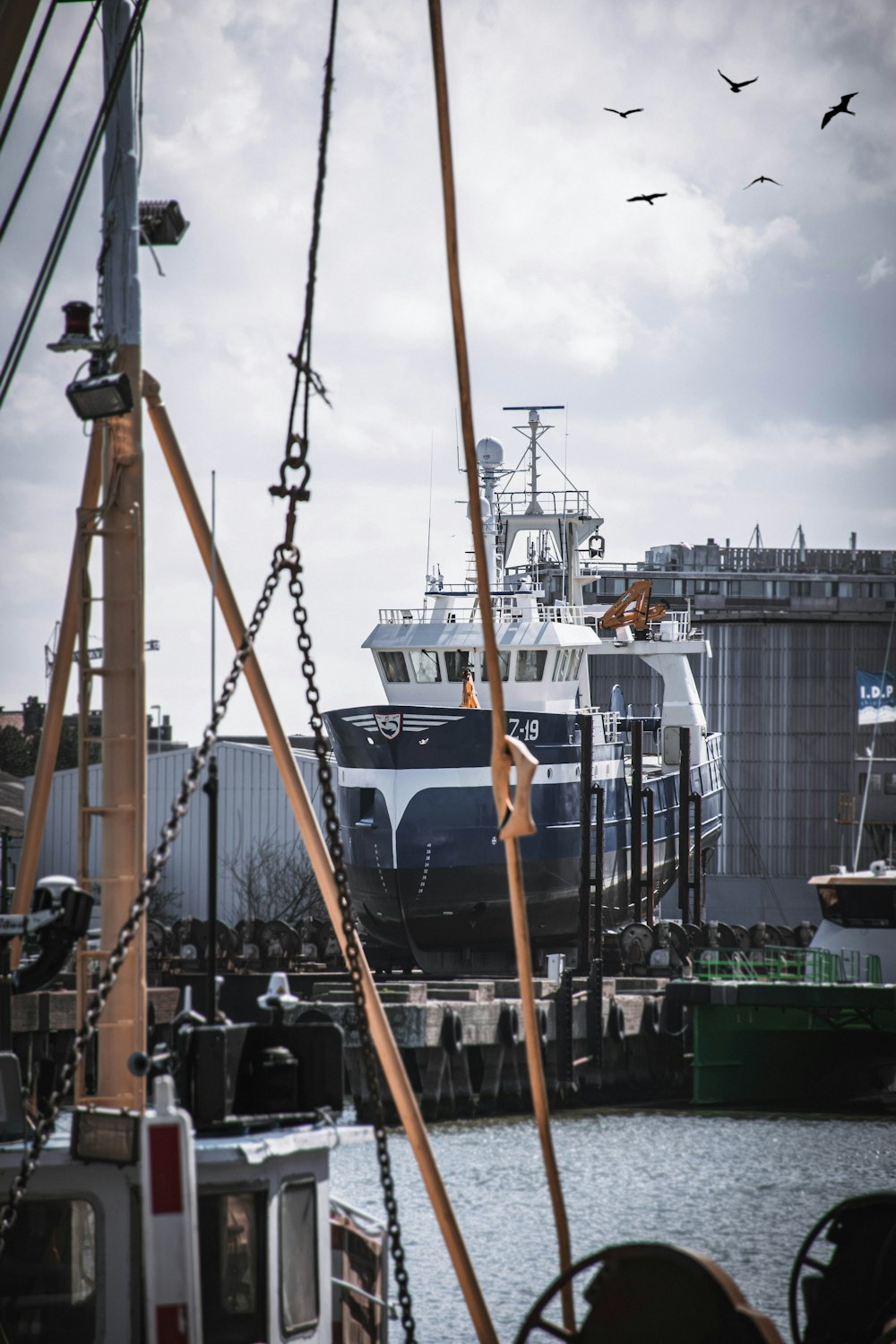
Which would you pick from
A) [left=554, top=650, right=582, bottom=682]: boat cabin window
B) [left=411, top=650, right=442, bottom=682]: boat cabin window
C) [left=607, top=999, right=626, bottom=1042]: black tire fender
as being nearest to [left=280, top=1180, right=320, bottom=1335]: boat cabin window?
[left=607, top=999, right=626, bottom=1042]: black tire fender

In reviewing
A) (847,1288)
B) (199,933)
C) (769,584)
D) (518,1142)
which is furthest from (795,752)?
(847,1288)

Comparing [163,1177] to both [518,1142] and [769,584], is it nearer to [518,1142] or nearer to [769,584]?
[518,1142]

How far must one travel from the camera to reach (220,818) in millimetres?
52969

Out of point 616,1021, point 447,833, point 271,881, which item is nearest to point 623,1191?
point 616,1021

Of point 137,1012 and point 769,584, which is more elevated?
point 769,584

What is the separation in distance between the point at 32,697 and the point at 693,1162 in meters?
47.0

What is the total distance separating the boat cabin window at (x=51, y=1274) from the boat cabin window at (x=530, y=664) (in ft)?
115

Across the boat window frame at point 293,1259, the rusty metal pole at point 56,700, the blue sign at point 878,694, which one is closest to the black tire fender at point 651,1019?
the blue sign at point 878,694

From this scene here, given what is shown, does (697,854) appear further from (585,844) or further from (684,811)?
(585,844)

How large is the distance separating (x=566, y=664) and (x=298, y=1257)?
35.9m

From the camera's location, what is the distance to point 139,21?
33.4ft

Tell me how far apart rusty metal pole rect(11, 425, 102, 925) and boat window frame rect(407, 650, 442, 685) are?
3162 centimetres

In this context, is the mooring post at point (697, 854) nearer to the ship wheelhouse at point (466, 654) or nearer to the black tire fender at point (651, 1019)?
the ship wheelhouse at point (466, 654)

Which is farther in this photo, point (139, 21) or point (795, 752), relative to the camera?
point (795, 752)
